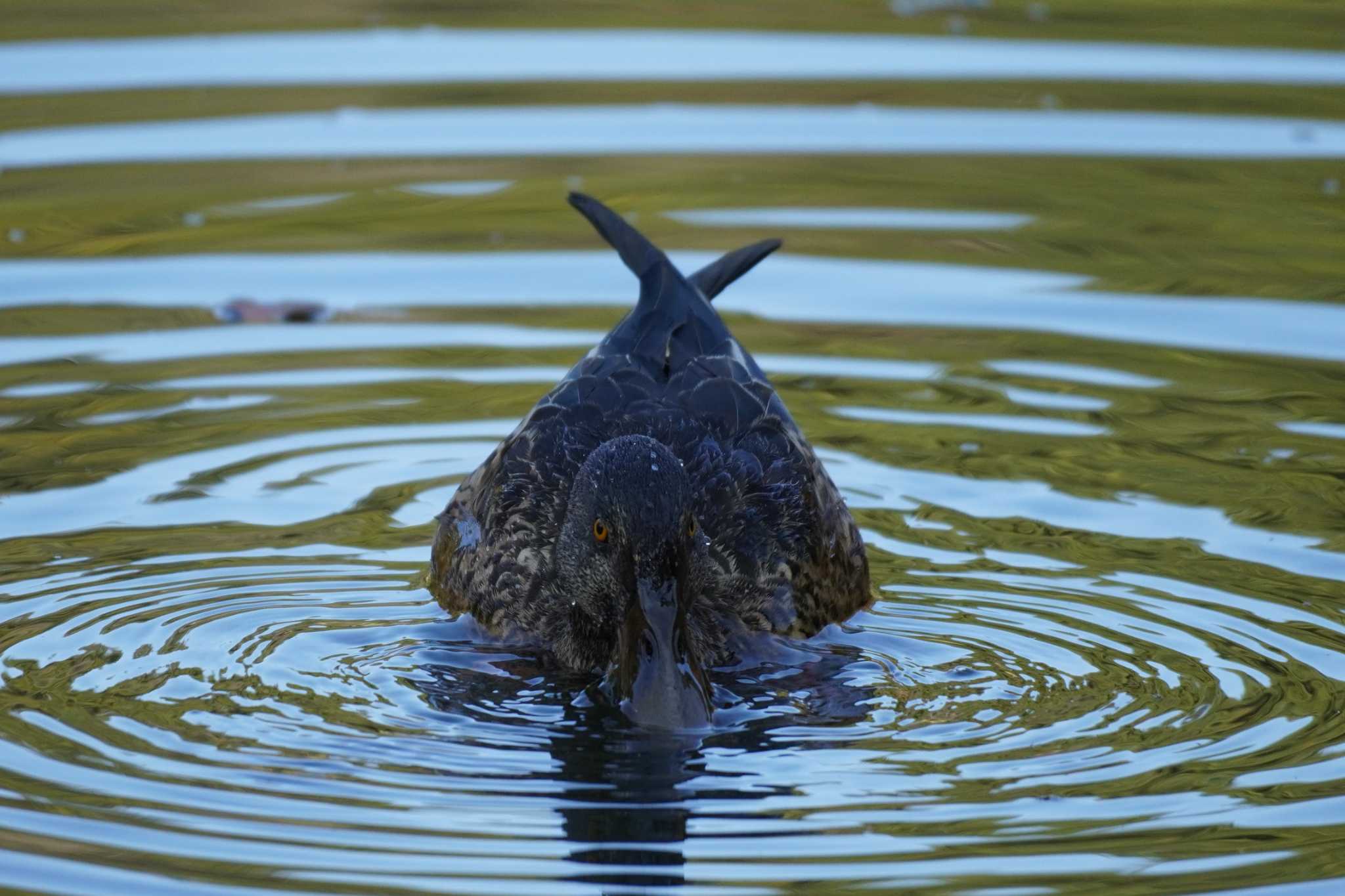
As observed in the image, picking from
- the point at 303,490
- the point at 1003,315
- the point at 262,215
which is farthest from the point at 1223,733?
the point at 262,215

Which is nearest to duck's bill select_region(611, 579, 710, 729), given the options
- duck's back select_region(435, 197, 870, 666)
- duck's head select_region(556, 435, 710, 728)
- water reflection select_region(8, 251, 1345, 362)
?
duck's head select_region(556, 435, 710, 728)

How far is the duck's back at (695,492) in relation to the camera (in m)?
7.70

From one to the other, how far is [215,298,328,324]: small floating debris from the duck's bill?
4.73 m

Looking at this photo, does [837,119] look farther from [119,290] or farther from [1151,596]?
[1151,596]

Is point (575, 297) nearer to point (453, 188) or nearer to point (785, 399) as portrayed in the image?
point (785, 399)

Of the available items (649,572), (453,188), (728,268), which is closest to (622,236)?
Answer: (728,268)

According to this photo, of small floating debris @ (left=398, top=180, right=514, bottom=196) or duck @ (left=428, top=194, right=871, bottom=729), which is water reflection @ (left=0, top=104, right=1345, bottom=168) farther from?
duck @ (left=428, top=194, right=871, bottom=729)

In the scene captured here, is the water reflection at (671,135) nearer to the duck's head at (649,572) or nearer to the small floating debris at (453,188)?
the small floating debris at (453,188)

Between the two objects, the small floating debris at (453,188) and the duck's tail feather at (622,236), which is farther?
the small floating debris at (453,188)

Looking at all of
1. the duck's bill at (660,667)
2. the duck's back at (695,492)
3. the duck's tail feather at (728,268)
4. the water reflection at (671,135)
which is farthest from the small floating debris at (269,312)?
the duck's bill at (660,667)

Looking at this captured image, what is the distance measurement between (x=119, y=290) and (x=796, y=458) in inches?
190

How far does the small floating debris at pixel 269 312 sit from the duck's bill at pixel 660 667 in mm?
4728

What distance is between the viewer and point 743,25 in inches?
639

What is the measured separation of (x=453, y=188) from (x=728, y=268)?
4.23 m
